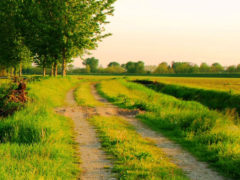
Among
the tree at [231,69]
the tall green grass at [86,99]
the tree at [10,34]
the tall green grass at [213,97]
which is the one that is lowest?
the tall green grass at [213,97]

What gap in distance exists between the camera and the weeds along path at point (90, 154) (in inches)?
219

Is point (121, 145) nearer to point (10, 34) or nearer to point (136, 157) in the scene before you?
point (136, 157)

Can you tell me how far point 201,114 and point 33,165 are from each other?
7853 mm

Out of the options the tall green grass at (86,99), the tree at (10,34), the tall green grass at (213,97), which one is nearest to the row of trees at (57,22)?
the tree at (10,34)

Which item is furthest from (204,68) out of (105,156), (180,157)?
(105,156)

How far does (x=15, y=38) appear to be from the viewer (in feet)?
126

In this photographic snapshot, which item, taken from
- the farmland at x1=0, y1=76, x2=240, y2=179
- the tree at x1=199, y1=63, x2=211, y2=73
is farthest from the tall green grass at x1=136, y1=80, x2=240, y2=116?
the tree at x1=199, y1=63, x2=211, y2=73

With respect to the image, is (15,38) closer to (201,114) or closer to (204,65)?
(201,114)

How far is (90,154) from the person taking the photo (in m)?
6.91

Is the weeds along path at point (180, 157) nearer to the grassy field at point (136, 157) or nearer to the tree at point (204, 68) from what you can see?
the grassy field at point (136, 157)

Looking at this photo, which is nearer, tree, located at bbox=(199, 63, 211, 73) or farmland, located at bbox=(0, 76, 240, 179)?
farmland, located at bbox=(0, 76, 240, 179)

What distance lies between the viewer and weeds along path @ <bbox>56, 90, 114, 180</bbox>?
556 cm

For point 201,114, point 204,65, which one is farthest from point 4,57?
point 204,65

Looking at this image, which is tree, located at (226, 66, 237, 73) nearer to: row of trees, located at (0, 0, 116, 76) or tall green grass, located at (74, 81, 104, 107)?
row of trees, located at (0, 0, 116, 76)
